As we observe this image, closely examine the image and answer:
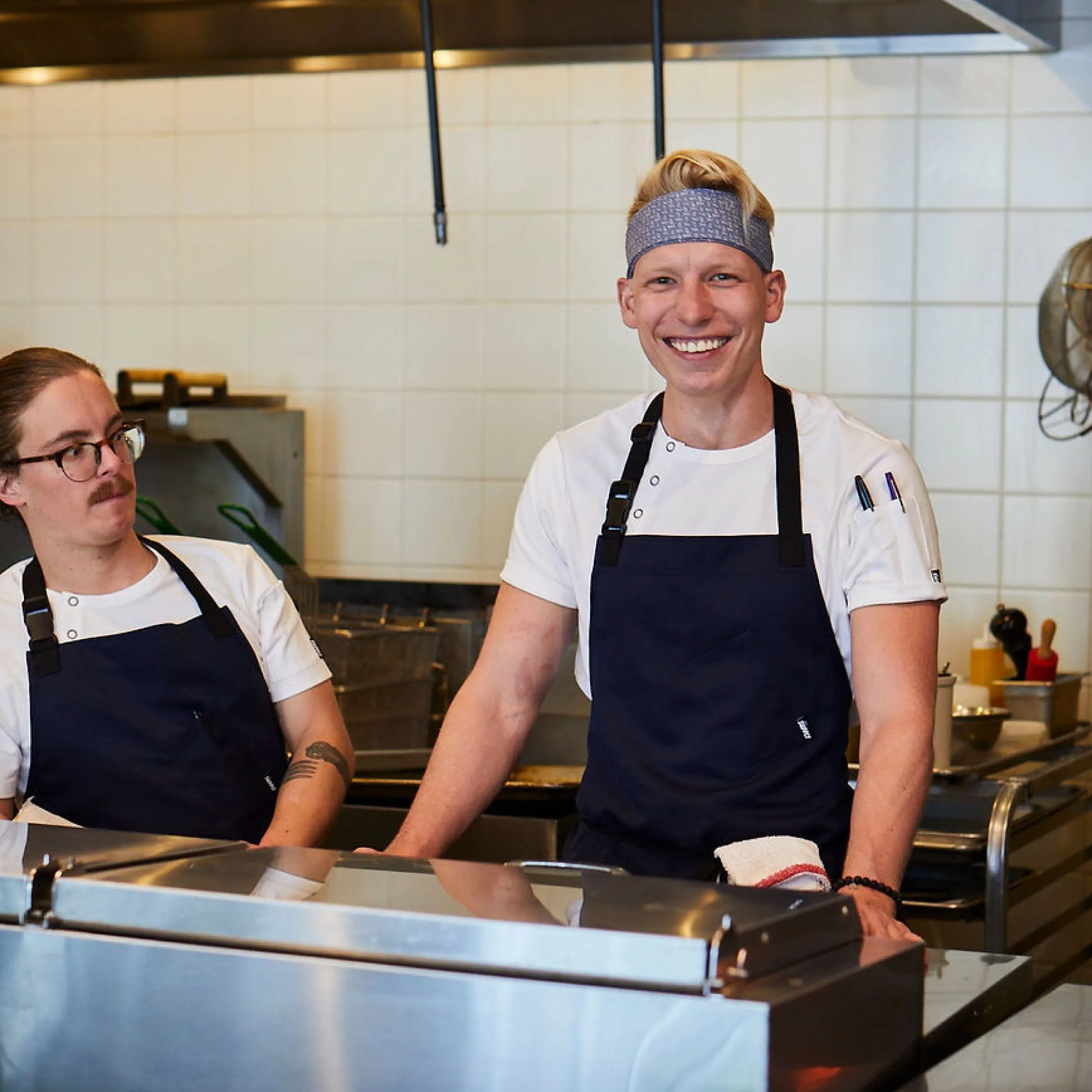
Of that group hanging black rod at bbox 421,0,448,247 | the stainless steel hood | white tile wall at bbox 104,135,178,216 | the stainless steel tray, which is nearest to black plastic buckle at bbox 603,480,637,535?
the stainless steel tray

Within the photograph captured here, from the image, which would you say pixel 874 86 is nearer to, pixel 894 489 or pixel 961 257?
pixel 961 257

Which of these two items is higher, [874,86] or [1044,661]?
[874,86]

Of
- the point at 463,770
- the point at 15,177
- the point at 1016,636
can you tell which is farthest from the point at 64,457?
the point at 15,177

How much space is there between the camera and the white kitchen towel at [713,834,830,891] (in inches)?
59.2

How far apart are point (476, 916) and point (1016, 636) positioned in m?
2.23

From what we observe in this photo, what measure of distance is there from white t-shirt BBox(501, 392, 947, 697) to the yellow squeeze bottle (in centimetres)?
143

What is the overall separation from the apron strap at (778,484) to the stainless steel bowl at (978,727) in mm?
1106

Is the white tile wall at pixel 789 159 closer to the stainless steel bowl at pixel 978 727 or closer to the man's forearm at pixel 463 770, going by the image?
the stainless steel bowl at pixel 978 727

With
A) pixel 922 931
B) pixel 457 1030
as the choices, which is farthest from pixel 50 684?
pixel 922 931

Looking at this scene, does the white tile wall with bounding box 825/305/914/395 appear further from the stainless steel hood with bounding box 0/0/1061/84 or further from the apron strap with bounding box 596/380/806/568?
the apron strap with bounding box 596/380/806/568

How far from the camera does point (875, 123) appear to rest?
134 inches

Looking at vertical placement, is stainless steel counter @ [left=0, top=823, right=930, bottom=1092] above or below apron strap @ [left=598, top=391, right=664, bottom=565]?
below

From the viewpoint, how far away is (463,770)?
1.80 metres

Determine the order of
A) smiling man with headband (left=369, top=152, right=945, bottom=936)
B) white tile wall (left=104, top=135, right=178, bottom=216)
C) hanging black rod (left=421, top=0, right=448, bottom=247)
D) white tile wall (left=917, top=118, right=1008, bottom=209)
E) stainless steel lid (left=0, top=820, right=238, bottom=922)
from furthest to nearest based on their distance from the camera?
1. white tile wall (left=104, top=135, right=178, bottom=216)
2. white tile wall (left=917, top=118, right=1008, bottom=209)
3. hanging black rod (left=421, top=0, right=448, bottom=247)
4. smiling man with headband (left=369, top=152, right=945, bottom=936)
5. stainless steel lid (left=0, top=820, right=238, bottom=922)
